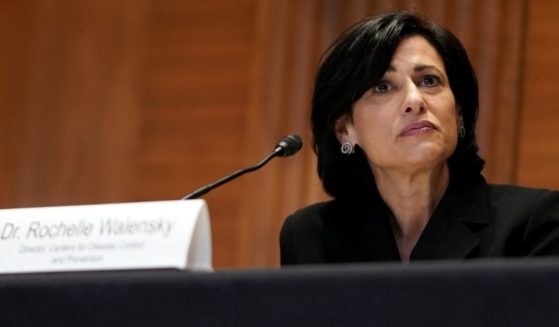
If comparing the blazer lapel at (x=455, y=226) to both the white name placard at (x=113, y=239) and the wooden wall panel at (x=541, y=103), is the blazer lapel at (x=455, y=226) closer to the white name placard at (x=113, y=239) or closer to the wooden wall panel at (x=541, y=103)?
the white name placard at (x=113, y=239)

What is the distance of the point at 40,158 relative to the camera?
3.62m

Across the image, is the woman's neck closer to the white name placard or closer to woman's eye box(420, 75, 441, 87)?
woman's eye box(420, 75, 441, 87)

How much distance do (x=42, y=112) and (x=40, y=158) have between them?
155mm

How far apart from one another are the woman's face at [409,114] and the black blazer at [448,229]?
10 centimetres

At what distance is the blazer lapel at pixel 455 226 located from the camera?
2102 millimetres

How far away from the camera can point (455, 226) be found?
215cm

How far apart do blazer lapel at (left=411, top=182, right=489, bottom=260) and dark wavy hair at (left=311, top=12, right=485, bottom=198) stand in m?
0.09

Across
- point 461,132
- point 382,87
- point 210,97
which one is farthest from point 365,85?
point 210,97

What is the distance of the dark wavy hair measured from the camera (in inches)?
92.0

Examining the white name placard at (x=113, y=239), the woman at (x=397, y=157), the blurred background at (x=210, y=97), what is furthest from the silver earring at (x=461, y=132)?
the white name placard at (x=113, y=239)

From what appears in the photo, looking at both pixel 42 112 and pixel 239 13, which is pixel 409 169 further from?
pixel 42 112

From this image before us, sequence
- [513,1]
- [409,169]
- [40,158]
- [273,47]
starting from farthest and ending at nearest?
[40,158]
[273,47]
[513,1]
[409,169]

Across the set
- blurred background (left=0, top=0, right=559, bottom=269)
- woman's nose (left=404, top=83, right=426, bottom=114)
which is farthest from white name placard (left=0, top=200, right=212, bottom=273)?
blurred background (left=0, top=0, right=559, bottom=269)

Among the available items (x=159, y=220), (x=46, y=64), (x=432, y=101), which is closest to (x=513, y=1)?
(x=432, y=101)
